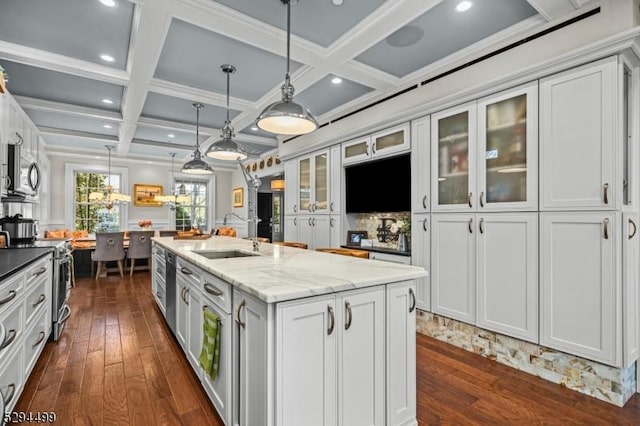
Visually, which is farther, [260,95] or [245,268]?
[260,95]

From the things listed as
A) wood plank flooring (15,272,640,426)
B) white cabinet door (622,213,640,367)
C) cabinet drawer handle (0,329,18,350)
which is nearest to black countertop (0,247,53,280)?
cabinet drawer handle (0,329,18,350)

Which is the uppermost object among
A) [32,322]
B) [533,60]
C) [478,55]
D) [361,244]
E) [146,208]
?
[478,55]

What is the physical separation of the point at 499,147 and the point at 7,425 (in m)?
3.78

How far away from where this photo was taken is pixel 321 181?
4.75 m

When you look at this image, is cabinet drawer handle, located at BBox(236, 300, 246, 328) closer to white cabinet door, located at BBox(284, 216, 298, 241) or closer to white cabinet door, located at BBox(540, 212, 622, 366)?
white cabinet door, located at BBox(540, 212, 622, 366)

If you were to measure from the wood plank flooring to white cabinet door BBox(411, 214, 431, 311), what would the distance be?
0.39 m

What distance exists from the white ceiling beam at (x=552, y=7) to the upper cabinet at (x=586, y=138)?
45cm

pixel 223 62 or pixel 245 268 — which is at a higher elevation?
pixel 223 62

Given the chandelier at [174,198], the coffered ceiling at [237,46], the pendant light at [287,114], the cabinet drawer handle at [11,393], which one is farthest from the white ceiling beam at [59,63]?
the chandelier at [174,198]

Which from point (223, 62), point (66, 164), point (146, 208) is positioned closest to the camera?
point (223, 62)

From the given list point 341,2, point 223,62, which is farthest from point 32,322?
point 341,2

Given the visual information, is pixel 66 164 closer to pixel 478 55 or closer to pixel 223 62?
pixel 223 62

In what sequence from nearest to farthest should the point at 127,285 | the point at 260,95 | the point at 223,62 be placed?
1. the point at 223,62
2. the point at 260,95
3. the point at 127,285

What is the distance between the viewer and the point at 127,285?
5473 millimetres
